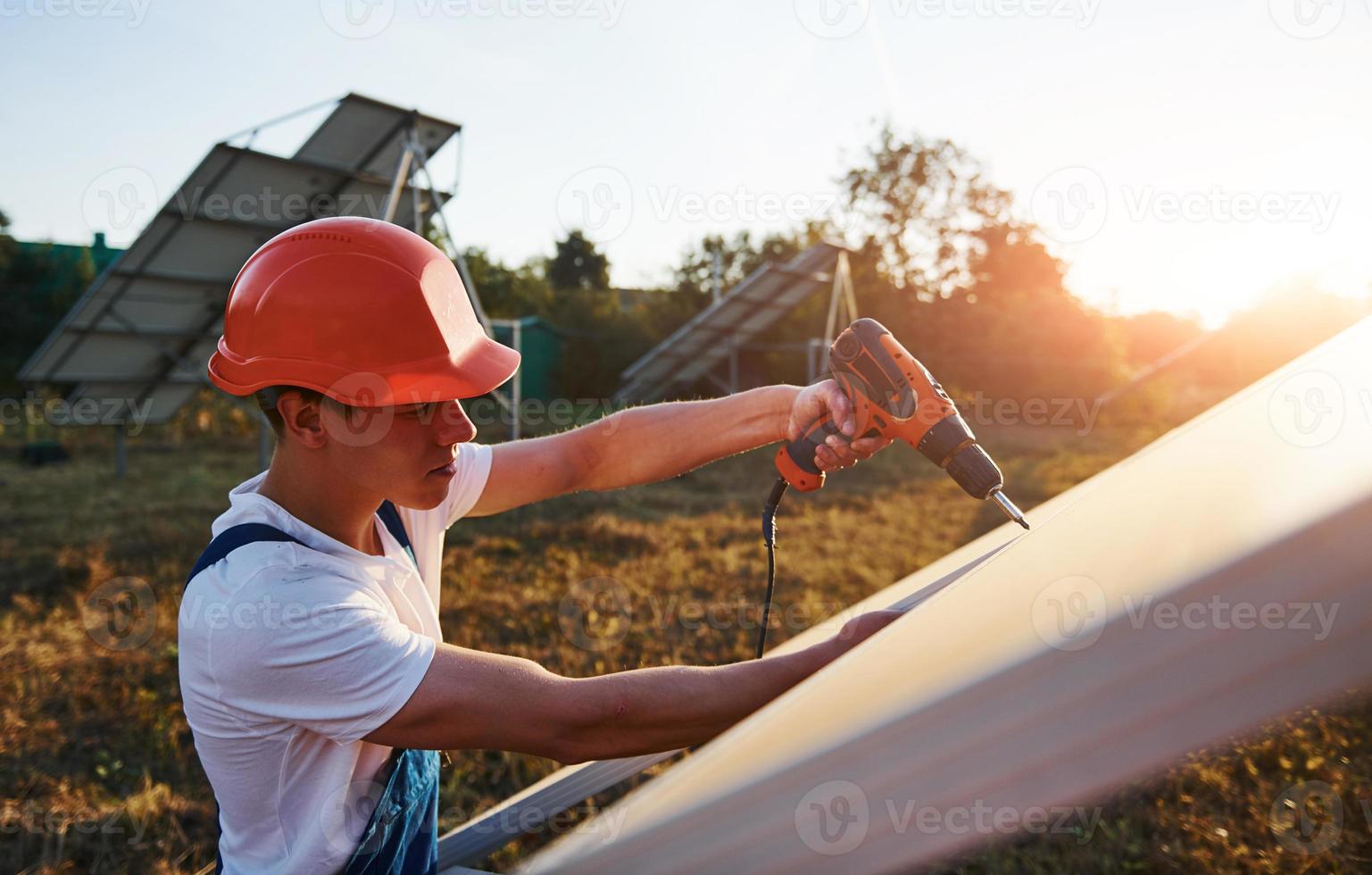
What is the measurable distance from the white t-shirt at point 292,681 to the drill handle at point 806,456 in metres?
0.77

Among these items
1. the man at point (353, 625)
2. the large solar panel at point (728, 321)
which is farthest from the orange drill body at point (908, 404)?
the large solar panel at point (728, 321)

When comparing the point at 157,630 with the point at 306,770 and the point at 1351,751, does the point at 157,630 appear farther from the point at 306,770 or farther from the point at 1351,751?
the point at 1351,751

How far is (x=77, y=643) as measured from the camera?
150 inches

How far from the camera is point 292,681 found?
3.28 ft

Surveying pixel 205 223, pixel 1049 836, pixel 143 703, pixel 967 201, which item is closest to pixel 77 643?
pixel 143 703

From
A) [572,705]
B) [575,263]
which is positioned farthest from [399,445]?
[575,263]

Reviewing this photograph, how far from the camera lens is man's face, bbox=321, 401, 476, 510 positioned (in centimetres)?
120

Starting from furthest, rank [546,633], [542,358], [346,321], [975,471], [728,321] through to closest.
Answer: [542,358] < [728,321] < [546,633] < [975,471] < [346,321]

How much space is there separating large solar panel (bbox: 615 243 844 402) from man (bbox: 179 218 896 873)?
764cm

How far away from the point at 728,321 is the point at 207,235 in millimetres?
5863

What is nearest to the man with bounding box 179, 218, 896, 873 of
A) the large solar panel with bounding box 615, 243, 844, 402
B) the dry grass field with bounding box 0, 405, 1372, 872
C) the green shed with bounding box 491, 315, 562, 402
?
the dry grass field with bounding box 0, 405, 1372, 872

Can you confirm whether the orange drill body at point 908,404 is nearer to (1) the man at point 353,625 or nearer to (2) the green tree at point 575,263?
(1) the man at point 353,625

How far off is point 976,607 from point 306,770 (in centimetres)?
88

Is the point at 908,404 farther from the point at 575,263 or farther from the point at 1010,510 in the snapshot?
the point at 575,263
